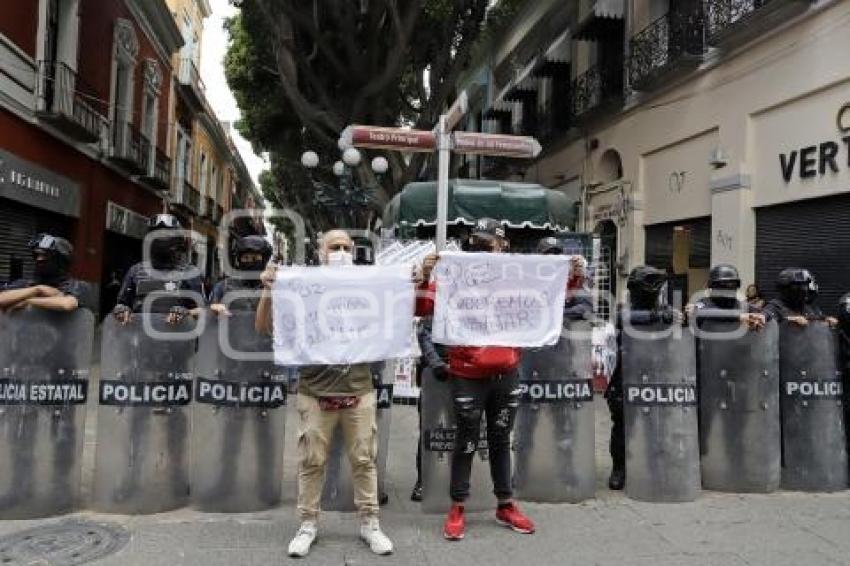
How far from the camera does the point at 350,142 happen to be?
7898 mm

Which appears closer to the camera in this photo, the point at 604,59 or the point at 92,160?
the point at 604,59

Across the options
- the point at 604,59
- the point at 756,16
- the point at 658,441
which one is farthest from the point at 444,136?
the point at 604,59

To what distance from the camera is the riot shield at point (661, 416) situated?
18.5 feet

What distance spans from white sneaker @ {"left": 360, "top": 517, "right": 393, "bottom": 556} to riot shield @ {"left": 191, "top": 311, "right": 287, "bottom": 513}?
0.95 m

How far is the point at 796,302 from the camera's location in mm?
6188

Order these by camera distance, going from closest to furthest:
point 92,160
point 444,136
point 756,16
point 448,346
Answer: point 448,346, point 444,136, point 756,16, point 92,160

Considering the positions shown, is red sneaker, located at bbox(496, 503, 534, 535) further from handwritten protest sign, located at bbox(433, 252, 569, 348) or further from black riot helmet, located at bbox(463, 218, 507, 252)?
black riot helmet, located at bbox(463, 218, 507, 252)

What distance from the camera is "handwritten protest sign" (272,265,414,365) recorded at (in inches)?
183

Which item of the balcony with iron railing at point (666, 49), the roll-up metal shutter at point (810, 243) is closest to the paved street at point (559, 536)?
the roll-up metal shutter at point (810, 243)

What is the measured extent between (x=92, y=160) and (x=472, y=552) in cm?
1722

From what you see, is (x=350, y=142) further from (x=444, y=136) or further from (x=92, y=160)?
(x=92, y=160)

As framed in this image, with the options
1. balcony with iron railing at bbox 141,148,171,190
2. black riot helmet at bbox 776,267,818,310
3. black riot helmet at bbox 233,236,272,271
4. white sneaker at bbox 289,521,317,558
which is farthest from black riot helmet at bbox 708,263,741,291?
balcony with iron railing at bbox 141,148,171,190

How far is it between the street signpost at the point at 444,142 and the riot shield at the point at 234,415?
2443mm

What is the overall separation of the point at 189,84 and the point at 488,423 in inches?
1106
